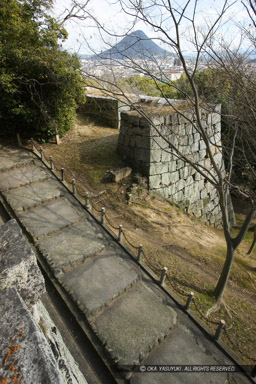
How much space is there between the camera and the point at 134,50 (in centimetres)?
422

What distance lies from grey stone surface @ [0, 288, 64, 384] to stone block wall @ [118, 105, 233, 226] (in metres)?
5.67

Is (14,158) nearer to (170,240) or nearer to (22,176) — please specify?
(22,176)

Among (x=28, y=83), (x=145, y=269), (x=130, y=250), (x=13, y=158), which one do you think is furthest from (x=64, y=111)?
(x=145, y=269)

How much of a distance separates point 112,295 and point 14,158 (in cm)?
564

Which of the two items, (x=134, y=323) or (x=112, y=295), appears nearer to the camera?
(x=134, y=323)

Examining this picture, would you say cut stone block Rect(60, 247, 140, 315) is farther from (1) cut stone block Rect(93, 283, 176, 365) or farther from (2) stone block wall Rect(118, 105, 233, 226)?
(2) stone block wall Rect(118, 105, 233, 226)

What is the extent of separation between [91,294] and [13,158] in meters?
5.43

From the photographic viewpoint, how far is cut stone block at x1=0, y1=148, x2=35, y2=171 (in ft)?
21.6

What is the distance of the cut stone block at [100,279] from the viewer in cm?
359

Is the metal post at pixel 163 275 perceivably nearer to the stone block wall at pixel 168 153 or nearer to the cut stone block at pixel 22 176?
the stone block wall at pixel 168 153

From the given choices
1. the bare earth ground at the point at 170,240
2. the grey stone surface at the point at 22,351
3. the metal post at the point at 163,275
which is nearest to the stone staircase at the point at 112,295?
the metal post at the point at 163,275

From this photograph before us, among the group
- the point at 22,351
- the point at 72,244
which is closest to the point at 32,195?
the point at 72,244

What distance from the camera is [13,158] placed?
7.00 meters

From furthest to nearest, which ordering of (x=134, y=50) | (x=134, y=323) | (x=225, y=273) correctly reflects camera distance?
(x=134, y=50), (x=225, y=273), (x=134, y=323)
